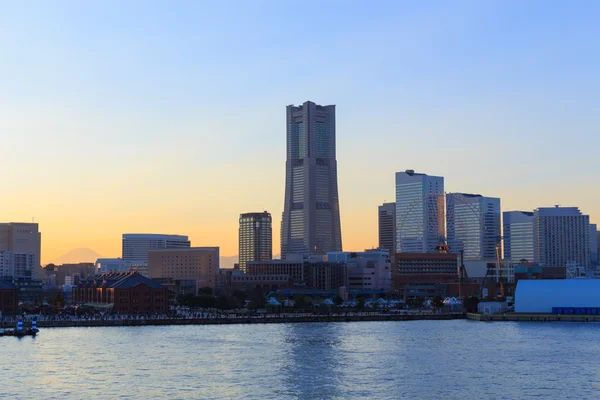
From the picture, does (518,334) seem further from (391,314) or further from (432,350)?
(391,314)

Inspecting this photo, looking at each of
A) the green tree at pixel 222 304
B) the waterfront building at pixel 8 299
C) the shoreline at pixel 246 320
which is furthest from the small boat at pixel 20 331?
the green tree at pixel 222 304

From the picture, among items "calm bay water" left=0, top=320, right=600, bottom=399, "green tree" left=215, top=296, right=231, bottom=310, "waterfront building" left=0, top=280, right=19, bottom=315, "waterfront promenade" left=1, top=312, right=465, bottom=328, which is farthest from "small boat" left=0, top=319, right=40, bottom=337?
"green tree" left=215, top=296, right=231, bottom=310

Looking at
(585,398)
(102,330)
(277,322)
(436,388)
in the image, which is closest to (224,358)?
(436,388)

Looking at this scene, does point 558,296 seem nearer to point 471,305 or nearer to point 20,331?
point 471,305

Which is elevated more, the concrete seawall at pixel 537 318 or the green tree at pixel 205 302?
the green tree at pixel 205 302

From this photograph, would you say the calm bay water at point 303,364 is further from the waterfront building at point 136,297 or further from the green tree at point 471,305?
the green tree at point 471,305

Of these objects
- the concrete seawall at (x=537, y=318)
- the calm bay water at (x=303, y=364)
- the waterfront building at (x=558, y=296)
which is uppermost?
the waterfront building at (x=558, y=296)

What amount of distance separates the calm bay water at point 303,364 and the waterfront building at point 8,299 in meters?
34.5

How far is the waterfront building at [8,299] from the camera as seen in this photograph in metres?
152

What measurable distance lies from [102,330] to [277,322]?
111 ft

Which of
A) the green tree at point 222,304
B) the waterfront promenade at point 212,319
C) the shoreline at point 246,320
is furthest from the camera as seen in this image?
the green tree at point 222,304

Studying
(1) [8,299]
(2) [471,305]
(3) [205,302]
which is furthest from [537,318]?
(1) [8,299]

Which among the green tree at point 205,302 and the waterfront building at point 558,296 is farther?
the green tree at point 205,302

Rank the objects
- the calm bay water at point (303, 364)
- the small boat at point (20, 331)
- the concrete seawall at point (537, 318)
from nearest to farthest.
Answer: the calm bay water at point (303, 364) < the small boat at point (20, 331) < the concrete seawall at point (537, 318)
